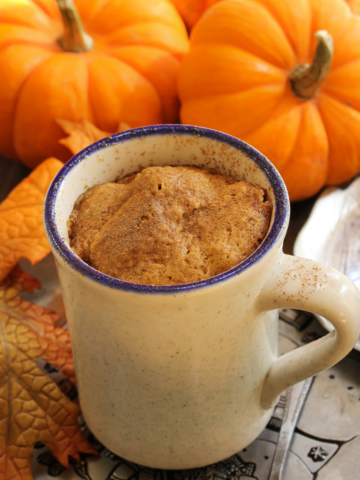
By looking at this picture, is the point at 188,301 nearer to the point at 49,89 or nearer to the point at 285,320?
the point at 285,320

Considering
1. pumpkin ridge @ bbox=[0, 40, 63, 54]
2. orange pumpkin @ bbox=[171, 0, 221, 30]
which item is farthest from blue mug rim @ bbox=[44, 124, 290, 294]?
orange pumpkin @ bbox=[171, 0, 221, 30]

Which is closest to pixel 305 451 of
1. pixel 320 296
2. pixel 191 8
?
pixel 320 296

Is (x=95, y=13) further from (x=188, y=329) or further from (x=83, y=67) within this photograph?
(x=188, y=329)

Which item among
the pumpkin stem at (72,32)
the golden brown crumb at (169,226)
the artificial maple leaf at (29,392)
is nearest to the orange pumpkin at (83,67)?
the pumpkin stem at (72,32)

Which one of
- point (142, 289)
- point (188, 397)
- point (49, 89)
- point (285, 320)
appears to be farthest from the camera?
point (49, 89)

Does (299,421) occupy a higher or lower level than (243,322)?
lower

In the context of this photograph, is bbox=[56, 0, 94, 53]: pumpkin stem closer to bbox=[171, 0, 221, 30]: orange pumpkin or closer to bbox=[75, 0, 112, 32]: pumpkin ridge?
bbox=[75, 0, 112, 32]: pumpkin ridge

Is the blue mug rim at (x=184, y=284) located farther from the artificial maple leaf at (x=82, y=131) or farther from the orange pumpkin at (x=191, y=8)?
the orange pumpkin at (x=191, y=8)

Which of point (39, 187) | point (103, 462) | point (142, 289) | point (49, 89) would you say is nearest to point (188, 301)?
point (142, 289)
